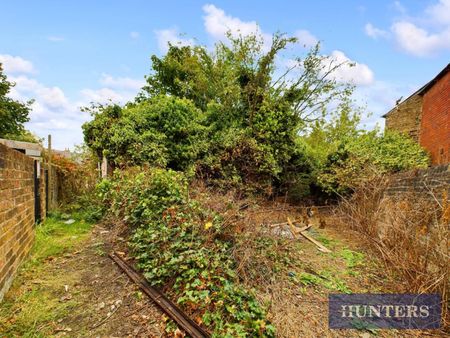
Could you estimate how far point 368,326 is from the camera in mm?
3301

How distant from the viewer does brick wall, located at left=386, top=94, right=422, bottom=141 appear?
13273mm

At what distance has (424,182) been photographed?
6031 millimetres

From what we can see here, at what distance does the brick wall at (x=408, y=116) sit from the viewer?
13.3 metres

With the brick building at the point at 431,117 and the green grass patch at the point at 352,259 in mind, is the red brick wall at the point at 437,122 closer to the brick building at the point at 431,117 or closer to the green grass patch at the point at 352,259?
the brick building at the point at 431,117

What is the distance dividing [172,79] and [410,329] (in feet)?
55.8

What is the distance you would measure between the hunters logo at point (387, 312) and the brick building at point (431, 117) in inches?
347

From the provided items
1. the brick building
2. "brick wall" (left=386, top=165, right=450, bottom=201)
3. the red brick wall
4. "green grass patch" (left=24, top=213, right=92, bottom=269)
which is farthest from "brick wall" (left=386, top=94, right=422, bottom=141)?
"green grass patch" (left=24, top=213, right=92, bottom=269)

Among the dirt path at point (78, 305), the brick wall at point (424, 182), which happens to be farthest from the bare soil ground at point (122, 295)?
the brick wall at point (424, 182)

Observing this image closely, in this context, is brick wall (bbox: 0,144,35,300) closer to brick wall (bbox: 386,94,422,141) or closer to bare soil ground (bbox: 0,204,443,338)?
bare soil ground (bbox: 0,204,443,338)

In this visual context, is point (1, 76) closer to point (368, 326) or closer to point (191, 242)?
point (191, 242)

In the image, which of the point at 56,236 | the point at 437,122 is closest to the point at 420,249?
the point at 56,236

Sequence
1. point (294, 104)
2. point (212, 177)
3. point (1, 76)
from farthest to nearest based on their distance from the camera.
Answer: point (1, 76)
point (294, 104)
point (212, 177)

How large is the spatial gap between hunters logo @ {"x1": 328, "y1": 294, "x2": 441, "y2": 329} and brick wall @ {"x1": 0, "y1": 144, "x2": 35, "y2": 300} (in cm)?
415

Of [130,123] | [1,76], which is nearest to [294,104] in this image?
[130,123]
